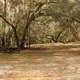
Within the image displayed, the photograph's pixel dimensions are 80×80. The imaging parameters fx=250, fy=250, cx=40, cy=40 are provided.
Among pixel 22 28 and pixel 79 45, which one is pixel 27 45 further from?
pixel 79 45

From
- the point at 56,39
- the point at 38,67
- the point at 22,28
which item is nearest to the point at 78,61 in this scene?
the point at 38,67

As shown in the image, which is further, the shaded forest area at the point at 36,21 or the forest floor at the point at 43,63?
the shaded forest area at the point at 36,21

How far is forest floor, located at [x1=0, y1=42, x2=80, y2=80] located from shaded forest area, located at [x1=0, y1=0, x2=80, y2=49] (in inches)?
6.8

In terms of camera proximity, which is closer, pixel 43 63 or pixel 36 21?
pixel 43 63

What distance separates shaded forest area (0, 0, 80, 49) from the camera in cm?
378

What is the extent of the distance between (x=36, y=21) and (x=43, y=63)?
983 mm

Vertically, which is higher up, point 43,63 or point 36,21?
point 36,21

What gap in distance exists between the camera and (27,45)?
394 centimetres

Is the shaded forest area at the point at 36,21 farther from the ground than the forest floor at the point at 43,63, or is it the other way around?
the shaded forest area at the point at 36,21

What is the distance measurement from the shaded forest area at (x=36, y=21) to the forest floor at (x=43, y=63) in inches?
6.8

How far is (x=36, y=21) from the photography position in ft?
12.7

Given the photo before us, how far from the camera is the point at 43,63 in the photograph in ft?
10.1

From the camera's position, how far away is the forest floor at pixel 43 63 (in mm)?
2516

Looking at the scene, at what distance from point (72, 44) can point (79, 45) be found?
11cm
